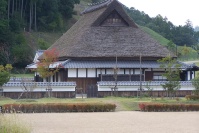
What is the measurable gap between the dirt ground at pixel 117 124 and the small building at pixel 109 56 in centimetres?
A: 1162

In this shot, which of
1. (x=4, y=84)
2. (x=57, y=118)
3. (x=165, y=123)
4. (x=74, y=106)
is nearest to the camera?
(x=165, y=123)

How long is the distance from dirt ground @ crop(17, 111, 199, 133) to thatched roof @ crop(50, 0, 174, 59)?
1538 centimetres

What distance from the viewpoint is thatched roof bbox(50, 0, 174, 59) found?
36.4 metres

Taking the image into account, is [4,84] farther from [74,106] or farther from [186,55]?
[186,55]

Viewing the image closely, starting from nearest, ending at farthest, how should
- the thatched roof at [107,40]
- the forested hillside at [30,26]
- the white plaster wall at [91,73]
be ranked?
the white plaster wall at [91,73] → the thatched roof at [107,40] → the forested hillside at [30,26]

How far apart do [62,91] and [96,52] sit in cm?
584

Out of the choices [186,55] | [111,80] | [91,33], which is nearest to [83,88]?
[111,80]

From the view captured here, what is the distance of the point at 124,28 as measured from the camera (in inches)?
1563

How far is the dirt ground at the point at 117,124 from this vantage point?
16097 millimetres

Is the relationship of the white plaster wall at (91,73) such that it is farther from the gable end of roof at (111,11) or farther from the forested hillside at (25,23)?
the forested hillside at (25,23)

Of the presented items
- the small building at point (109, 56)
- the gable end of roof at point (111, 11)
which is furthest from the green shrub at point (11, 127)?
the gable end of roof at point (111, 11)

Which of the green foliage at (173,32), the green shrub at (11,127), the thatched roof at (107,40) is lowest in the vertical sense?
the green shrub at (11,127)

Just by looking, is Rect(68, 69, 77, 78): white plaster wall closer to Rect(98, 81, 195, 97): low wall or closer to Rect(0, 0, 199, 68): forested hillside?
Rect(98, 81, 195, 97): low wall

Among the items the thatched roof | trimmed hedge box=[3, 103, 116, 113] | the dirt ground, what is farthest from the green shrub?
the thatched roof
